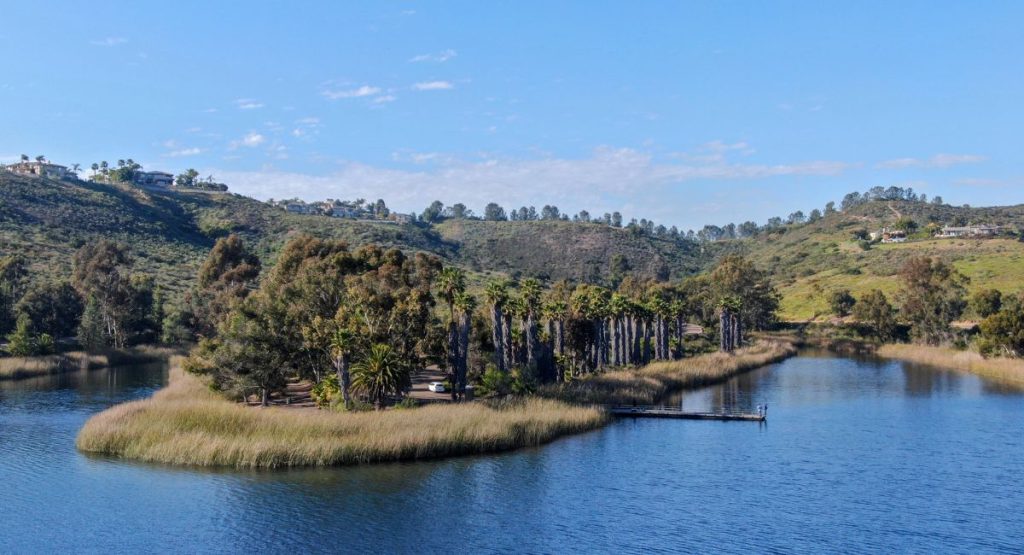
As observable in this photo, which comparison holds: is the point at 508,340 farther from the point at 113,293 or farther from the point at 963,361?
the point at 113,293

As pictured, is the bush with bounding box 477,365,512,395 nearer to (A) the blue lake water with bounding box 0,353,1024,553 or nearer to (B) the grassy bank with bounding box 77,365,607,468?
(B) the grassy bank with bounding box 77,365,607,468

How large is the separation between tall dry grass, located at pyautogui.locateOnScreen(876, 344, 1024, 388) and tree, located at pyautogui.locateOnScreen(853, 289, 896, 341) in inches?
220

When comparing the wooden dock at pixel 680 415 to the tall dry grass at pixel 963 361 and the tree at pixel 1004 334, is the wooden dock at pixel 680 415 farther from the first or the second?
the tree at pixel 1004 334

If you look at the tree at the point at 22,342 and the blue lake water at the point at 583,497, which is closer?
the blue lake water at the point at 583,497

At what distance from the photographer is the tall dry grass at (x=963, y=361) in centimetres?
9031

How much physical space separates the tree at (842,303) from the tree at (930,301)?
1636 centimetres

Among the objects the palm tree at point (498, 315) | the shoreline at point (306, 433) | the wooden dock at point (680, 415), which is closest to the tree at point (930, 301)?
the wooden dock at point (680, 415)

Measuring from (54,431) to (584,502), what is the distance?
37.2m

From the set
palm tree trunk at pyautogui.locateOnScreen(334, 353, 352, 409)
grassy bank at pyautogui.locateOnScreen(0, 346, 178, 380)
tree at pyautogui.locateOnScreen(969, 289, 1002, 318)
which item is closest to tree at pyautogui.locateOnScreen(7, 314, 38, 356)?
grassy bank at pyautogui.locateOnScreen(0, 346, 178, 380)

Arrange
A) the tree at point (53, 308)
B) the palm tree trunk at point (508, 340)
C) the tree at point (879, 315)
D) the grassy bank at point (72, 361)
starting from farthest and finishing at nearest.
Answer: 1. the tree at point (879, 315)
2. the tree at point (53, 308)
3. the grassy bank at point (72, 361)
4. the palm tree trunk at point (508, 340)

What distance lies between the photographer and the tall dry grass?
90.3 m

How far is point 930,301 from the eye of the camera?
124812mm

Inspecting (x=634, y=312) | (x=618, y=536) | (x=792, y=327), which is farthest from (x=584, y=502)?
(x=792, y=327)

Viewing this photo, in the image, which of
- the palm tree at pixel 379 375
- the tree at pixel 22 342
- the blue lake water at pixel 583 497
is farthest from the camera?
the tree at pixel 22 342
